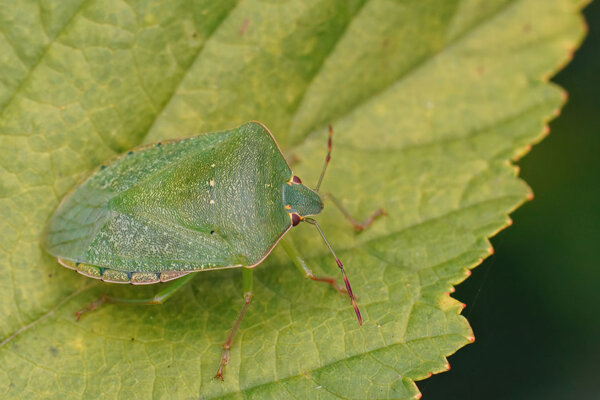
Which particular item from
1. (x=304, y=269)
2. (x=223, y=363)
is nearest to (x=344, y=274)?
(x=304, y=269)

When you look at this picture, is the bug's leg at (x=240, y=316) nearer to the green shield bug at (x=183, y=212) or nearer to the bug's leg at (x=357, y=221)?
the green shield bug at (x=183, y=212)

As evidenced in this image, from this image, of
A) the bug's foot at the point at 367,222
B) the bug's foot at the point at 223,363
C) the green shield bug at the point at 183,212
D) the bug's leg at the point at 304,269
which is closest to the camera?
the bug's foot at the point at 223,363

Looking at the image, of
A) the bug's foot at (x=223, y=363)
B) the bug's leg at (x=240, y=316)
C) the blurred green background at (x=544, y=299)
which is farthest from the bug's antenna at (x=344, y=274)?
the blurred green background at (x=544, y=299)

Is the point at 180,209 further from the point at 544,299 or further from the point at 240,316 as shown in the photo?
the point at 544,299

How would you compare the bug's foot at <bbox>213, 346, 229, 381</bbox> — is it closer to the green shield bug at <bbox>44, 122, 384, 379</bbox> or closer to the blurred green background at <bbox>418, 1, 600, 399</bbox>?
the green shield bug at <bbox>44, 122, 384, 379</bbox>

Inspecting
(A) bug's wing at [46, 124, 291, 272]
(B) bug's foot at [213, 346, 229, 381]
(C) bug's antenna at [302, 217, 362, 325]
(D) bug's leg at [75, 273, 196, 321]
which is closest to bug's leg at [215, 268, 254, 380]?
(B) bug's foot at [213, 346, 229, 381]

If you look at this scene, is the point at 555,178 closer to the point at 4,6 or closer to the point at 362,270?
the point at 362,270
